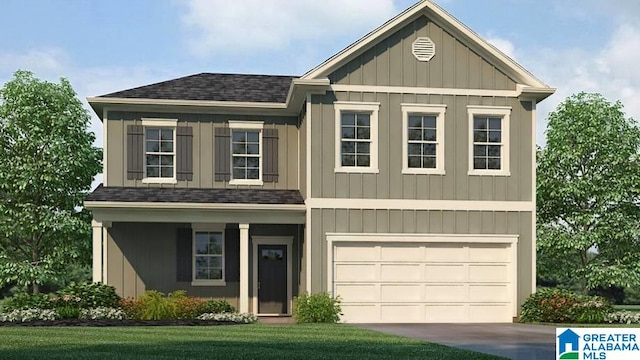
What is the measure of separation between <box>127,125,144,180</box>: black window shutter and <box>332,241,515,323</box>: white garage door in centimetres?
626

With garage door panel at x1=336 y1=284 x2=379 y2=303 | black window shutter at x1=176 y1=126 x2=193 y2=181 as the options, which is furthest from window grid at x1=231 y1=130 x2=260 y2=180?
garage door panel at x1=336 y1=284 x2=379 y2=303

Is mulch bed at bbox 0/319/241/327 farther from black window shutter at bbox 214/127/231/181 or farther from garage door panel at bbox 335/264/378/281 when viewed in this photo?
black window shutter at bbox 214/127/231/181

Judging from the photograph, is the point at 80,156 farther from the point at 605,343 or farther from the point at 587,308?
the point at 605,343

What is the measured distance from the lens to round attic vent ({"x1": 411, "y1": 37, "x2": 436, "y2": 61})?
25.5 meters

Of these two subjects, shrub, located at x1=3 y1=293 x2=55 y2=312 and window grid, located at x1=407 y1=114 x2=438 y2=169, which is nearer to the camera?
shrub, located at x1=3 y1=293 x2=55 y2=312

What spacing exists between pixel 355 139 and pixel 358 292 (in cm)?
397

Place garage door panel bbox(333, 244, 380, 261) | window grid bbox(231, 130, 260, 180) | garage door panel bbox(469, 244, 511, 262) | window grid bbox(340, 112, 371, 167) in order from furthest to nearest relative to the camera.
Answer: window grid bbox(231, 130, 260, 180)
garage door panel bbox(469, 244, 511, 262)
window grid bbox(340, 112, 371, 167)
garage door panel bbox(333, 244, 380, 261)

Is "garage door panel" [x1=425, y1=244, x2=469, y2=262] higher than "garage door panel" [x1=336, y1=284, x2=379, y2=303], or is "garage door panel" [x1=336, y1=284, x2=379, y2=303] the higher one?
"garage door panel" [x1=425, y1=244, x2=469, y2=262]

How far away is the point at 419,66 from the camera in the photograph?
25609mm

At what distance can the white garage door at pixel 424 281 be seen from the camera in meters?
25.1

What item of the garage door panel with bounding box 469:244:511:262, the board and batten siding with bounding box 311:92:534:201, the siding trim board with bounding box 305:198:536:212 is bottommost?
the garage door panel with bounding box 469:244:511:262

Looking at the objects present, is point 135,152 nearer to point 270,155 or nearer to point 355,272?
point 270,155

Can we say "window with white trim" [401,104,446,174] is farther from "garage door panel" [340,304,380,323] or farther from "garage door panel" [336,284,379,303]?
"garage door panel" [340,304,380,323]

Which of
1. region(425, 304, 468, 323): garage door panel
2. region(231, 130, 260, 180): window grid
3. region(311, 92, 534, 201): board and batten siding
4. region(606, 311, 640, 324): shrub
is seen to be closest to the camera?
region(606, 311, 640, 324): shrub
